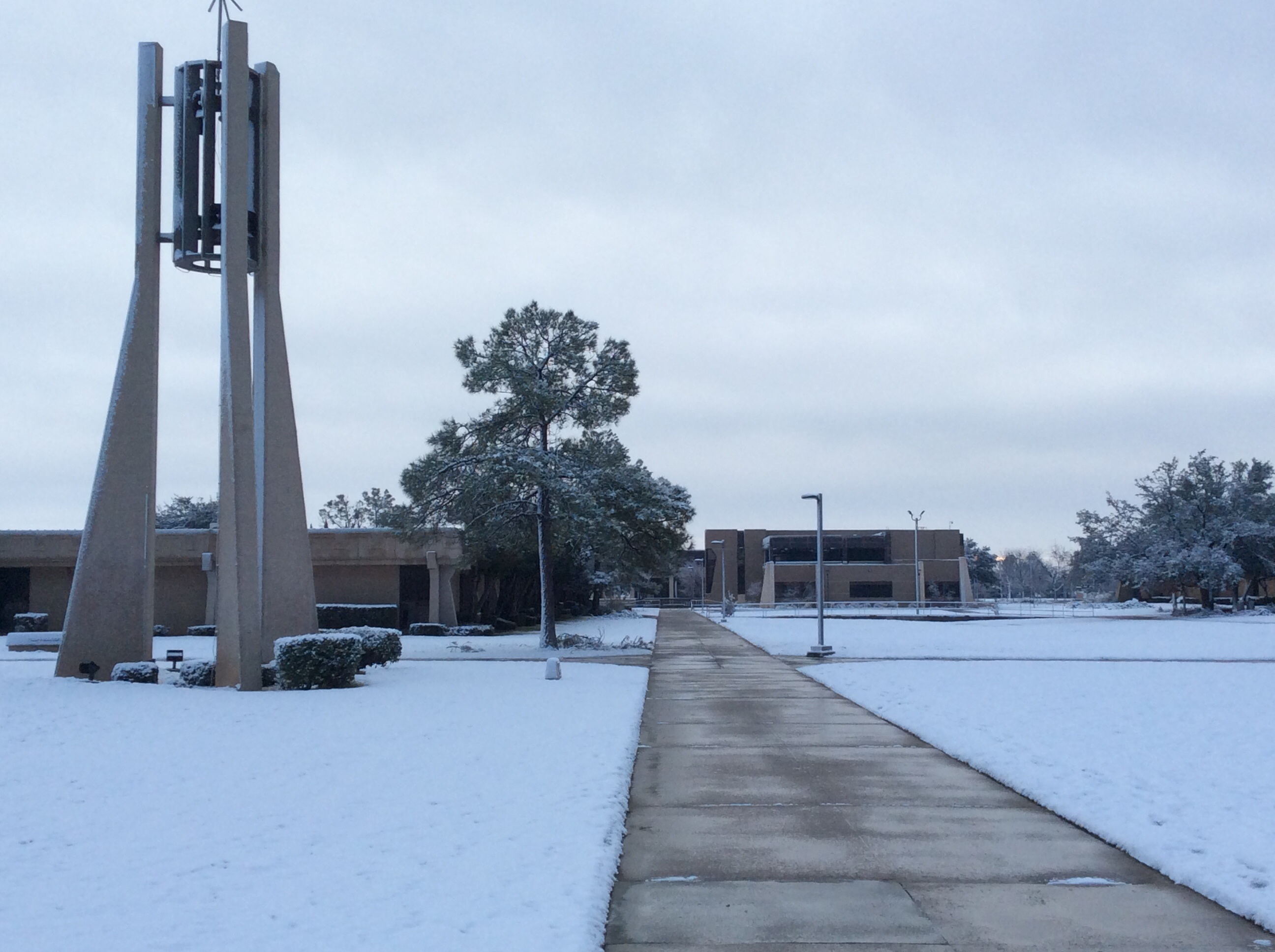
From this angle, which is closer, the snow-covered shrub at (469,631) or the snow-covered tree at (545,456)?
the snow-covered tree at (545,456)

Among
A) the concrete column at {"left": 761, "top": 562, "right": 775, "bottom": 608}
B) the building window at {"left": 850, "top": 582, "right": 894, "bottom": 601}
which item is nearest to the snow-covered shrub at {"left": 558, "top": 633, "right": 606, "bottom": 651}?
the concrete column at {"left": 761, "top": 562, "right": 775, "bottom": 608}

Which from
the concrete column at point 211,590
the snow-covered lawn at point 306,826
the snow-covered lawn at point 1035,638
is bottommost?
the snow-covered lawn at point 1035,638

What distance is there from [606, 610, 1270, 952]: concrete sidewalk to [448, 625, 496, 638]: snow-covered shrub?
28784 millimetres

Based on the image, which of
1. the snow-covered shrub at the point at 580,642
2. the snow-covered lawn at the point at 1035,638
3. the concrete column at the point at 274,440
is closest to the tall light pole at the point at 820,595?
the snow-covered lawn at the point at 1035,638

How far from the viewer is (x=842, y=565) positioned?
103312mm

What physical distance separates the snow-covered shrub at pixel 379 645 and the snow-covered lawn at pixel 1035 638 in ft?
39.5

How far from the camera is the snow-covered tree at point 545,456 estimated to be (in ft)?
101

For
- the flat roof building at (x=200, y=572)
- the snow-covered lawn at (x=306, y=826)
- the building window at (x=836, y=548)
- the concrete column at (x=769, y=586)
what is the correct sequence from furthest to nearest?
1. the building window at (x=836, y=548)
2. the concrete column at (x=769, y=586)
3. the flat roof building at (x=200, y=572)
4. the snow-covered lawn at (x=306, y=826)

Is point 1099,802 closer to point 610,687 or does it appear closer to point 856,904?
point 856,904

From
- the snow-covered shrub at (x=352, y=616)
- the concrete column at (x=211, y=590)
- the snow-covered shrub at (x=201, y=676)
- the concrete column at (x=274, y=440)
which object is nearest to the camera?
the snow-covered shrub at (x=201, y=676)

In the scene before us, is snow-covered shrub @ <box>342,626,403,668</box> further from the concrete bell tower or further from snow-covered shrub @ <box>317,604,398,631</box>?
snow-covered shrub @ <box>317,604,398,631</box>

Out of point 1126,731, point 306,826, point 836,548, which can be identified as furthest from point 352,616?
point 836,548

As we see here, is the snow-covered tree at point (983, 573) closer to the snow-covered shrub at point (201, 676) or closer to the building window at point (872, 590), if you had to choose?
the building window at point (872, 590)

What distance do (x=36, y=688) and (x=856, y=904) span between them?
15.8m
